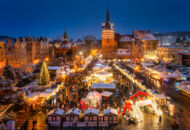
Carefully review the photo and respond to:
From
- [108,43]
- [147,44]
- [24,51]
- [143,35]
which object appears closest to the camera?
[24,51]

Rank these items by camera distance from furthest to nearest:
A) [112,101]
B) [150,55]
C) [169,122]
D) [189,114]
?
[150,55] < [112,101] < [189,114] < [169,122]

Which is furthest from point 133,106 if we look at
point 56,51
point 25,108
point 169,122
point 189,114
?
point 56,51

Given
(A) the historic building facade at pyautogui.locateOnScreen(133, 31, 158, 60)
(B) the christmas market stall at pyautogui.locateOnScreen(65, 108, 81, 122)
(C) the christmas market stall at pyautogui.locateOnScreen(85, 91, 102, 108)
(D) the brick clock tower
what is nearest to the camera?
(B) the christmas market stall at pyautogui.locateOnScreen(65, 108, 81, 122)

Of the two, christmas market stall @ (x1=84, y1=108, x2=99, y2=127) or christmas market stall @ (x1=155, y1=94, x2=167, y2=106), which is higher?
christmas market stall @ (x1=155, y1=94, x2=167, y2=106)

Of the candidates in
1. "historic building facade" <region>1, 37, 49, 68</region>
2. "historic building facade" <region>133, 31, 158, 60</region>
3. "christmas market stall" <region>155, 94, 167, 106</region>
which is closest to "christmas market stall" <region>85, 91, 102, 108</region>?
"christmas market stall" <region>155, 94, 167, 106</region>

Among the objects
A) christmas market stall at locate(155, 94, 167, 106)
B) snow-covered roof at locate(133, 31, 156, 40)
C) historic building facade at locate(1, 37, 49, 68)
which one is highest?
snow-covered roof at locate(133, 31, 156, 40)

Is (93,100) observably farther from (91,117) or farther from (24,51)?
(24,51)

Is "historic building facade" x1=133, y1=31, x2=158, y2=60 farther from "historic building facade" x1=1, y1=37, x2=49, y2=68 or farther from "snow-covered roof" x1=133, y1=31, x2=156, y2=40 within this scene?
"historic building facade" x1=1, y1=37, x2=49, y2=68

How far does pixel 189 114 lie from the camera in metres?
13.1

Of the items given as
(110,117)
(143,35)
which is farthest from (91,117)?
(143,35)

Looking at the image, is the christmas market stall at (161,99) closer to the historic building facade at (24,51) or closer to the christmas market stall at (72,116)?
the christmas market stall at (72,116)

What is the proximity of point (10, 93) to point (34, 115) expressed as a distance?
3930 millimetres

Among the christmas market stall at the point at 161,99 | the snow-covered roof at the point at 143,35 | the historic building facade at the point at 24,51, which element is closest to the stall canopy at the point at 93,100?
the christmas market stall at the point at 161,99

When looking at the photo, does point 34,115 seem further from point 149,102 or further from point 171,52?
point 171,52
